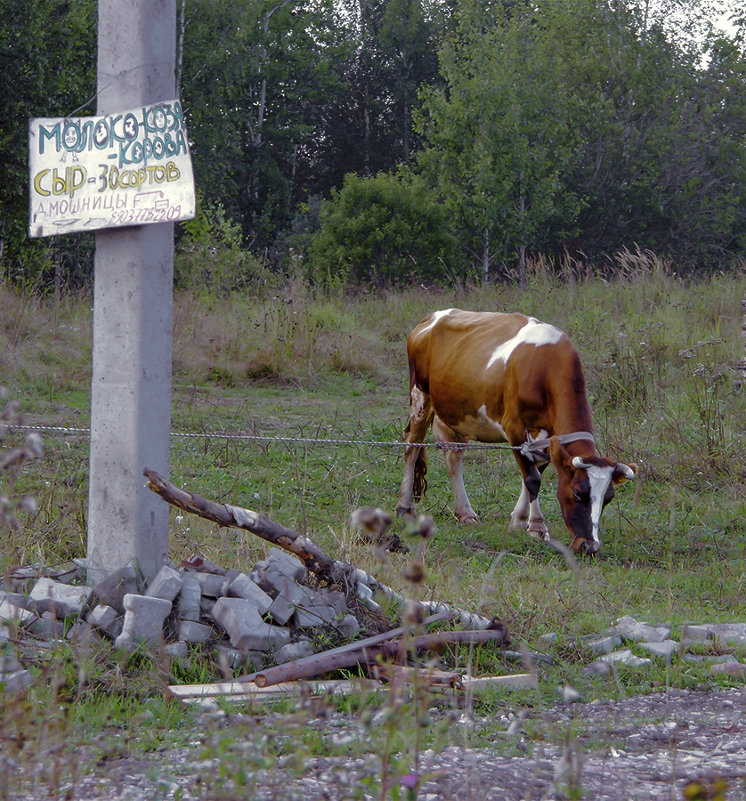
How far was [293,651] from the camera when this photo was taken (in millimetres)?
4258

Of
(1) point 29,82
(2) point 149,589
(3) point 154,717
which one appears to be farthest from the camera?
(1) point 29,82

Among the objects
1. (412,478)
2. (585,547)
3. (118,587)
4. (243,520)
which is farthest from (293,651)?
(412,478)

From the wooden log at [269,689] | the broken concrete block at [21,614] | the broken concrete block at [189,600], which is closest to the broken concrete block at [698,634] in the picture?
the wooden log at [269,689]

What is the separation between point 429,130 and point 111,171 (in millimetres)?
22365

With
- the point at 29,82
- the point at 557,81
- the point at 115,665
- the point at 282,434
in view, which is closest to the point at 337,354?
the point at 282,434

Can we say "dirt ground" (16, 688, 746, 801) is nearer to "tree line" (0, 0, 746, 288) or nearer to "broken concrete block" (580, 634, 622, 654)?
"broken concrete block" (580, 634, 622, 654)

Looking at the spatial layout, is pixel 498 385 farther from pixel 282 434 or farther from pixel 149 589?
pixel 149 589

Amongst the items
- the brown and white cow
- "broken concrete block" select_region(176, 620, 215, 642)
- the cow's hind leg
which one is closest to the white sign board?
"broken concrete block" select_region(176, 620, 215, 642)

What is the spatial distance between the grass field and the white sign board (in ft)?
4.10

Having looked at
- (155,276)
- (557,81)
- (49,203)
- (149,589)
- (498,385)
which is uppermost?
(557,81)

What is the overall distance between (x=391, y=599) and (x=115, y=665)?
1306 millimetres

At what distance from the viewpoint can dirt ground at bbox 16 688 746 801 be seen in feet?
9.35

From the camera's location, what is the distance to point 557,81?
29297 mm

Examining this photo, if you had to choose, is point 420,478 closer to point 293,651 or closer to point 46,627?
point 293,651
